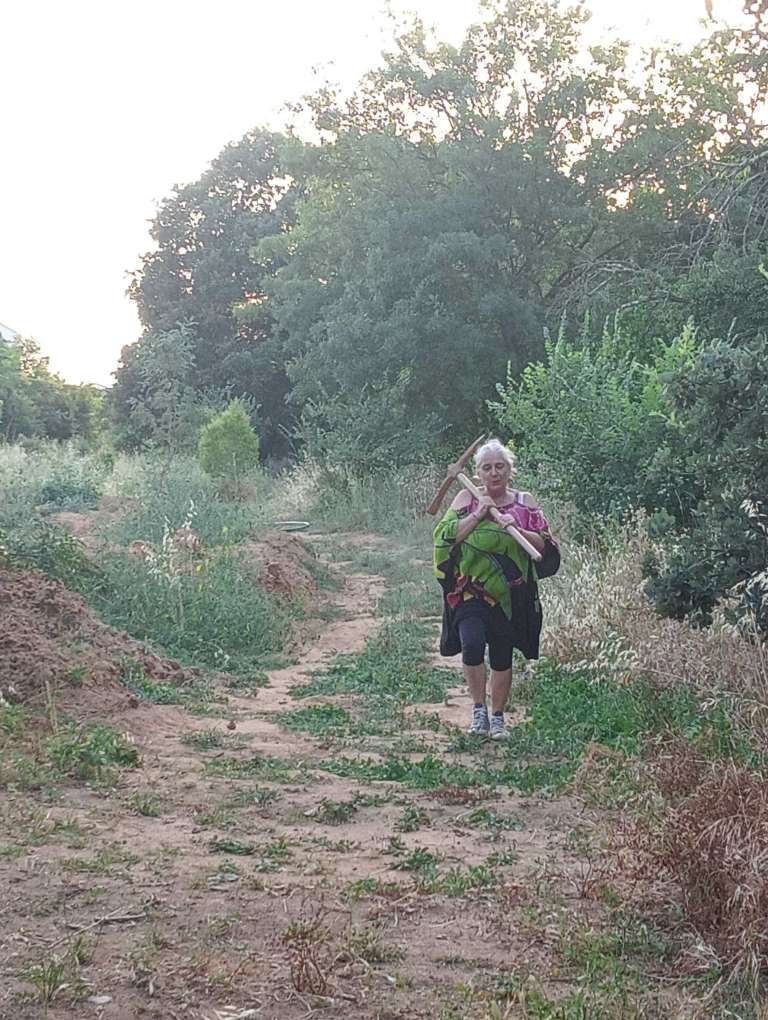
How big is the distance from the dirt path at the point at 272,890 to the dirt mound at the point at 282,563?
17.5 feet

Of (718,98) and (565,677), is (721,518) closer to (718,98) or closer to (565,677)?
(565,677)

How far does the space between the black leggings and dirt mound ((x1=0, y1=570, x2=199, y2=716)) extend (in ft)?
6.54

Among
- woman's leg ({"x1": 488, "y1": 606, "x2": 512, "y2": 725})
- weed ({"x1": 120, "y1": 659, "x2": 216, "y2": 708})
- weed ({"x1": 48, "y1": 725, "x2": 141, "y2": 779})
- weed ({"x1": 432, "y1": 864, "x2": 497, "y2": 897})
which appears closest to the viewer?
weed ({"x1": 432, "y1": 864, "x2": 497, "y2": 897})

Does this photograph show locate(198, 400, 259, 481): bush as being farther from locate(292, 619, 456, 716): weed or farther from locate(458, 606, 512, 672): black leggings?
locate(458, 606, 512, 672): black leggings

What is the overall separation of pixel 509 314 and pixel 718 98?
5.26m

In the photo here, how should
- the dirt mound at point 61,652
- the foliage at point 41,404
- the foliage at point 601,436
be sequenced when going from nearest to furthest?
the dirt mound at point 61,652 → the foliage at point 601,436 → the foliage at point 41,404

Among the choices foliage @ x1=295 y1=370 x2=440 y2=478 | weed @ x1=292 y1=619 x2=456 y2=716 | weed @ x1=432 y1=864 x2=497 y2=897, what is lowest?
weed @ x1=292 y1=619 x2=456 y2=716

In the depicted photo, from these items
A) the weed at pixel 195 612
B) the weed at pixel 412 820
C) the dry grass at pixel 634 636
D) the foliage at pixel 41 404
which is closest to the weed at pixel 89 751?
the weed at pixel 412 820

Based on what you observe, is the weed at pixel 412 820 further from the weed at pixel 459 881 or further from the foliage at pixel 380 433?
the foliage at pixel 380 433

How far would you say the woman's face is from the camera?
5934mm

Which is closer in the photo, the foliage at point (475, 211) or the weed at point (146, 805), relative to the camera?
the weed at point (146, 805)

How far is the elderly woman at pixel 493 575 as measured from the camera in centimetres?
590

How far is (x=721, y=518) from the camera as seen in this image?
4852 mm

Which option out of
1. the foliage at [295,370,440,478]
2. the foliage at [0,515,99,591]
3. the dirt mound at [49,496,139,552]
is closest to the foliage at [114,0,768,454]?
the foliage at [295,370,440,478]
